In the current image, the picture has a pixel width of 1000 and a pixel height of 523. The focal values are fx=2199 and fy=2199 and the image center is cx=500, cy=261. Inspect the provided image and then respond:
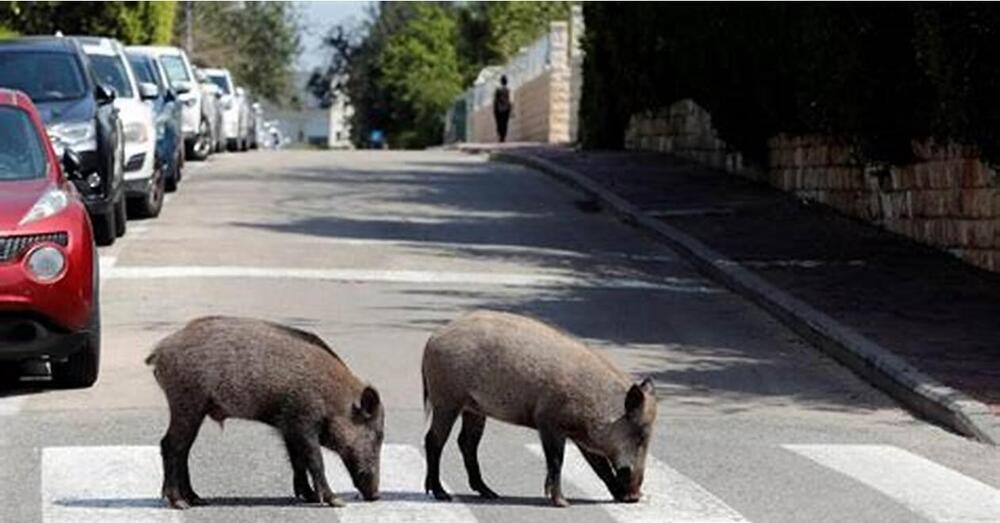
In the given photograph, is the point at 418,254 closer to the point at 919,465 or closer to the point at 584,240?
the point at 584,240

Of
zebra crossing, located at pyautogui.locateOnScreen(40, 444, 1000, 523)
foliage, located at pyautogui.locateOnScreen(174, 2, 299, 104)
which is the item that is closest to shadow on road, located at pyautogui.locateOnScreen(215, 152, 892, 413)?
zebra crossing, located at pyautogui.locateOnScreen(40, 444, 1000, 523)

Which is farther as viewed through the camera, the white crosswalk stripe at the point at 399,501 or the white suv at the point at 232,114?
the white suv at the point at 232,114

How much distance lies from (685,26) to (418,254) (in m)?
8.42

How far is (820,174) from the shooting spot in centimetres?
2386

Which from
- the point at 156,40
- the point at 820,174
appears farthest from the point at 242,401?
the point at 156,40

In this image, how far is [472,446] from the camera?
9562 millimetres

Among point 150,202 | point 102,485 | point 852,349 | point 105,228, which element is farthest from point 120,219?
point 102,485

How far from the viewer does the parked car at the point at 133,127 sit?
876 inches

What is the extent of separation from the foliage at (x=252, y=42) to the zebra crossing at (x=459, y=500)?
62343 mm


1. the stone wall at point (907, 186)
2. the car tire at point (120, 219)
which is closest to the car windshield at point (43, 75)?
the car tire at point (120, 219)

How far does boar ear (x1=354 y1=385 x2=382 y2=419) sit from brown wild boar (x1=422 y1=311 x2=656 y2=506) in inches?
13.9

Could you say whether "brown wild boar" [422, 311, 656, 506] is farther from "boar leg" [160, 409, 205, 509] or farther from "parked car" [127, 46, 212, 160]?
"parked car" [127, 46, 212, 160]

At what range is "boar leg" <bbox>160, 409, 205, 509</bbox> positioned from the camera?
29.5 ft

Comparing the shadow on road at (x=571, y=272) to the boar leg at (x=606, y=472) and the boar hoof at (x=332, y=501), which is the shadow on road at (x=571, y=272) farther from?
the boar hoof at (x=332, y=501)
